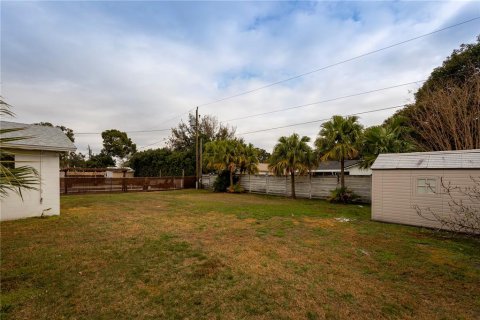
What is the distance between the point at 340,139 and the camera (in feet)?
40.1

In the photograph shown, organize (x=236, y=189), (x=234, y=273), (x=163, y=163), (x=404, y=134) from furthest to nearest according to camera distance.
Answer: (x=163, y=163), (x=236, y=189), (x=404, y=134), (x=234, y=273)

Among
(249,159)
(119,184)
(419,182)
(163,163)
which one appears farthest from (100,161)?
(419,182)

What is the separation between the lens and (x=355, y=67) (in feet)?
41.4

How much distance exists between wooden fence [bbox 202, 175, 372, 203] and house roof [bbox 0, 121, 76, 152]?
12.5 meters

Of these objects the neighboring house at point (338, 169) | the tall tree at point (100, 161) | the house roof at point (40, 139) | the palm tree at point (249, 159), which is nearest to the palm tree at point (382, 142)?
the neighboring house at point (338, 169)

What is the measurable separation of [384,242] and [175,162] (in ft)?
77.0

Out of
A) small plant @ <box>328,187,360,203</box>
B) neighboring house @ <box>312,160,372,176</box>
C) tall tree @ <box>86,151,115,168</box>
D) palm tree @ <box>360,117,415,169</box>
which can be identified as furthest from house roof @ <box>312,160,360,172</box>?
tall tree @ <box>86,151,115,168</box>

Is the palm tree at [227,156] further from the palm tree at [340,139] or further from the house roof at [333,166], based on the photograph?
the house roof at [333,166]

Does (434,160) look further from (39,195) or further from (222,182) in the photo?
(222,182)

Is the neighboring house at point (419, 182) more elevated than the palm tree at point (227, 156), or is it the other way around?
the palm tree at point (227, 156)

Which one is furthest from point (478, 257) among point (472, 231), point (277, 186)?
point (277, 186)

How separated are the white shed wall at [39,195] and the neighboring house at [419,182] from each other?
11.5 metres

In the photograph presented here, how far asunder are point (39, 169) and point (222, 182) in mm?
12966

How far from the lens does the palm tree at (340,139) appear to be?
468 inches
